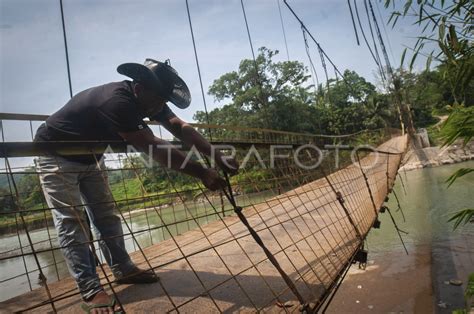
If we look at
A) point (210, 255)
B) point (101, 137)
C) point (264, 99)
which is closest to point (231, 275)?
point (210, 255)

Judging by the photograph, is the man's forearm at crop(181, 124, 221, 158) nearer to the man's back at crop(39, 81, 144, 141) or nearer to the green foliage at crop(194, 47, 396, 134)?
the man's back at crop(39, 81, 144, 141)

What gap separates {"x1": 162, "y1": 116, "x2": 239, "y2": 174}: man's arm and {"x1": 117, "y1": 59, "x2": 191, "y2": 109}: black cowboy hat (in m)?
0.15

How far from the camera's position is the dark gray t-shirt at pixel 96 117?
1.03 meters

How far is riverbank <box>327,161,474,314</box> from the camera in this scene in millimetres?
3738

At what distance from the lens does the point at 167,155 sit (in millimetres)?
1010

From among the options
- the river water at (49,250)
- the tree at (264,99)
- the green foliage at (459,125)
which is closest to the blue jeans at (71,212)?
the river water at (49,250)

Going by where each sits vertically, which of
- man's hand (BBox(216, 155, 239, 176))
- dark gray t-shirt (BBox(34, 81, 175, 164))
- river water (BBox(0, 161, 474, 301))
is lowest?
river water (BBox(0, 161, 474, 301))

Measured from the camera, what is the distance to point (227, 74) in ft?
72.3

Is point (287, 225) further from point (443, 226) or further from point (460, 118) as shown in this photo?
point (443, 226)

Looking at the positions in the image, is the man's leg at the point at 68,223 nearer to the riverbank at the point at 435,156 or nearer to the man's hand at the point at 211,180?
the man's hand at the point at 211,180

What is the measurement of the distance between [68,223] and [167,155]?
499 millimetres

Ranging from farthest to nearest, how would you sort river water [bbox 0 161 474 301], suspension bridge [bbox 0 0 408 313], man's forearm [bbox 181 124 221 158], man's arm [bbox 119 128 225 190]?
river water [bbox 0 161 474 301]
man's forearm [bbox 181 124 221 158]
man's arm [bbox 119 128 225 190]
suspension bridge [bbox 0 0 408 313]

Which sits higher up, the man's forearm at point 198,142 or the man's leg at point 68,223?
the man's forearm at point 198,142

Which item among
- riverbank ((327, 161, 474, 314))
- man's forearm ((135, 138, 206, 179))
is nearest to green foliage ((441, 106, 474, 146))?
man's forearm ((135, 138, 206, 179))
